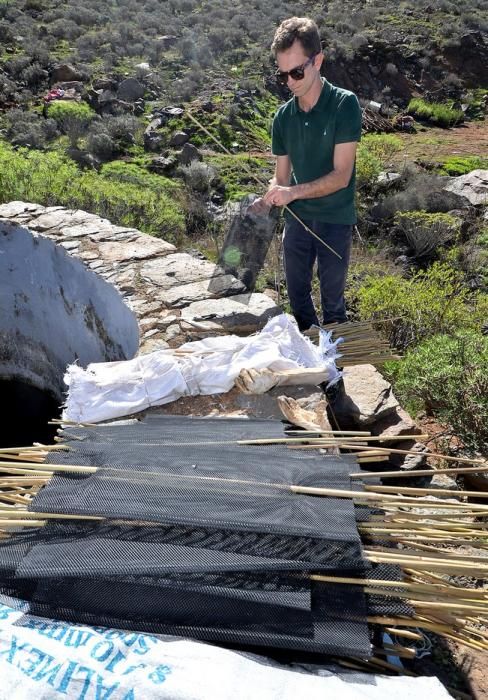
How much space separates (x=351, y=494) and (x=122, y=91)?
16.5 metres

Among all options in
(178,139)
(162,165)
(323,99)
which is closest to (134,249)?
(323,99)

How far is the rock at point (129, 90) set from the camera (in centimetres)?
1603

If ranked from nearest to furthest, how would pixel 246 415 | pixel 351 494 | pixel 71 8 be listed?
pixel 351 494 < pixel 246 415 < pixel 71 8

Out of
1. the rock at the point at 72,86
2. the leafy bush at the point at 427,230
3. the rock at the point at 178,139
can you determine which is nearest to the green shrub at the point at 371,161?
the leafy bush at the point at 427,230

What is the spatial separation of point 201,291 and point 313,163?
1.31 m

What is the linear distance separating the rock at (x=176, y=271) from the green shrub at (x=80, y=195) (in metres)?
2.34

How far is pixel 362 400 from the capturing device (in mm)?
3598

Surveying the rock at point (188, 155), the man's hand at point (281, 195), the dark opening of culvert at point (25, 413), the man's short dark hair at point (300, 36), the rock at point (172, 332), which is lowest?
the dark opening of culvert at point (25, 413)

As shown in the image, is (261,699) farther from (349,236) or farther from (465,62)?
(465,62)

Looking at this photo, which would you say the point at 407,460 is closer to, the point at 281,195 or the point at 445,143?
the point at 281,195

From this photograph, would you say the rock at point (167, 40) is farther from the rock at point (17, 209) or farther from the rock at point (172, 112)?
the rock at point (17, 209)

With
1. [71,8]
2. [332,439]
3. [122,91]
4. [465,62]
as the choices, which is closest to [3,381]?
[332,439]

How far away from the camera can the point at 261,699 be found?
138cm

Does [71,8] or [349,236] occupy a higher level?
[71,8]
